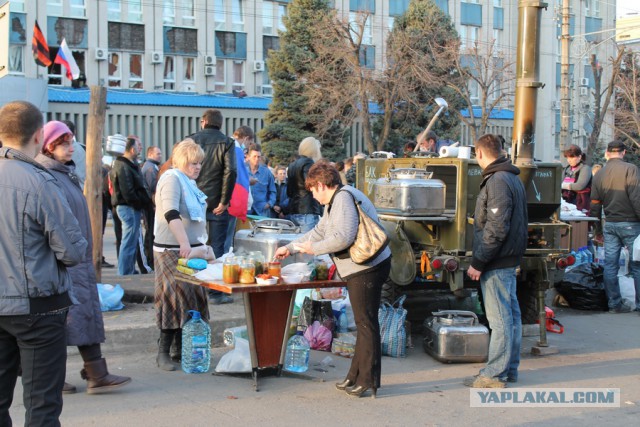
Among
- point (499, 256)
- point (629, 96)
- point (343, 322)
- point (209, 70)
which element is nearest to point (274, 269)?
point (499, 256)

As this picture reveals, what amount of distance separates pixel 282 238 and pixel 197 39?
28.2 meters

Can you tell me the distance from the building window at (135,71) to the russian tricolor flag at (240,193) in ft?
80.2

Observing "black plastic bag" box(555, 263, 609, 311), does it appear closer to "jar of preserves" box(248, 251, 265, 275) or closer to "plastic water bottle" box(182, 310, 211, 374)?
"plastic water bottle" box(182, 310, 211, 374)

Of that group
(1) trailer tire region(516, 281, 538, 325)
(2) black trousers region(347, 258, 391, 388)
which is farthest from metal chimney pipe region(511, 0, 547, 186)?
(2) black trousers region(347, 258, 391, 388)

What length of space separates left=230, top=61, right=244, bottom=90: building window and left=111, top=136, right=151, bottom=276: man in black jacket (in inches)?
969

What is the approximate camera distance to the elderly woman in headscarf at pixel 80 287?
573 cm

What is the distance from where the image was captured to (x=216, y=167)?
853cm

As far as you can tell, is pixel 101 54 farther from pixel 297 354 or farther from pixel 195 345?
pixel 297 354

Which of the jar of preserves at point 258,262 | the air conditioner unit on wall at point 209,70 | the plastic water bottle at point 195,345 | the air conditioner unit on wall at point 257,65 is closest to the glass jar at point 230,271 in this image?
the jar of preserves at point 258,262

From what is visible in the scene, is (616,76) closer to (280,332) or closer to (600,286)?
(600,286)

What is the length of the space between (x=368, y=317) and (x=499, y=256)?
1.22 meters

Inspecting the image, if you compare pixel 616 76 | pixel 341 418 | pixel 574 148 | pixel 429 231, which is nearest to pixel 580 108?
pixel 616 76

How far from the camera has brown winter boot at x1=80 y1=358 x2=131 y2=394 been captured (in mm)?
5969

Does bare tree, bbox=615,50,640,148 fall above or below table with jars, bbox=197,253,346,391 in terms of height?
above
